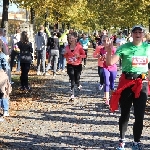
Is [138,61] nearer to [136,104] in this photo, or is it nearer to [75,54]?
[136,104]

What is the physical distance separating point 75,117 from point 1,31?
15.8ft

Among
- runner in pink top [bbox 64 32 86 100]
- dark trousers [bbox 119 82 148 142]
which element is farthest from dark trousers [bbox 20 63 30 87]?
dark trousers [bbox 119 82 148 142]

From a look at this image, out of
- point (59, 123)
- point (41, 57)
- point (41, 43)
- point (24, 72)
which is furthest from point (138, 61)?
point (41, 57)

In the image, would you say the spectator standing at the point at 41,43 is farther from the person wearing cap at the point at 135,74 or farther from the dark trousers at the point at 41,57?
the person wearing cap at the point at 135,74

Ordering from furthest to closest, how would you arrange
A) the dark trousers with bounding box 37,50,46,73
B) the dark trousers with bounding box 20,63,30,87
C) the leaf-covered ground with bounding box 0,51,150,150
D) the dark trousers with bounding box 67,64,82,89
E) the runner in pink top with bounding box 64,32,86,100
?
the dark trousers with bounding box 37,50,46,73 < the dark trousers with bounding box 20,63,30,87 < the dark trousers with bounding box 67,64,82,89 < the runner in pink top with bounding box 64,32,86,100 < the leaf-covered ground with bounding box 0,51,150,150

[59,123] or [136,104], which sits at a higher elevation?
[136,104]

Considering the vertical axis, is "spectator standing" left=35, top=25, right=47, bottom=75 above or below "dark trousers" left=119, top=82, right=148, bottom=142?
above

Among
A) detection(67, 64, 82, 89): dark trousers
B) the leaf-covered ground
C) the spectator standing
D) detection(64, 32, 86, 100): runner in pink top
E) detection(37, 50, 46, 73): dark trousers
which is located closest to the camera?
the leaf-covered ground

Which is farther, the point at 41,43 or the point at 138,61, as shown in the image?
the point at 41,43

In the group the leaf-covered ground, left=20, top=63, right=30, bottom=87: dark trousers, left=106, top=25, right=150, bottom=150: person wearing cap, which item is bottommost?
the leaf-covered ground

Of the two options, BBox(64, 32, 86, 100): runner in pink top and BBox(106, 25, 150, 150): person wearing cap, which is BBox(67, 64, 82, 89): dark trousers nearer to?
BBox(64, 32, 86, 100): runner in pink top

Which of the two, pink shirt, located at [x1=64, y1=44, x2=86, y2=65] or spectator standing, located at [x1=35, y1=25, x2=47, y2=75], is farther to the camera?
spectator standing, located at [x1=35, y1=25, x2=47, y2=75]

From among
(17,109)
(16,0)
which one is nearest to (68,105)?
(17,109)

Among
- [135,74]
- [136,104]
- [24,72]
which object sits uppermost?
[135,74]
